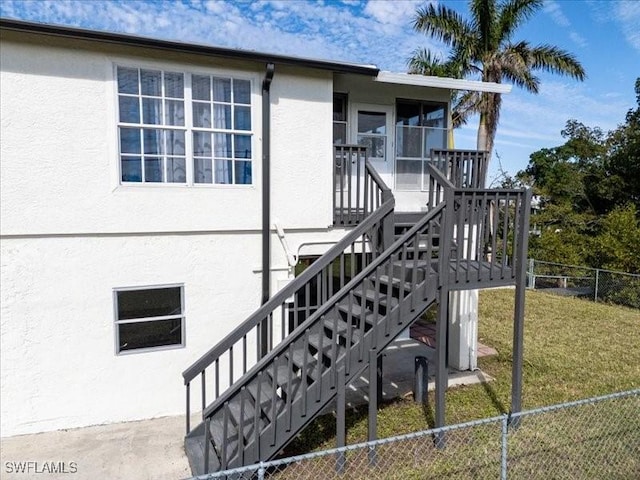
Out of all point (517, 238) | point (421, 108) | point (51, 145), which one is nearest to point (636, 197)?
point (421, 108)

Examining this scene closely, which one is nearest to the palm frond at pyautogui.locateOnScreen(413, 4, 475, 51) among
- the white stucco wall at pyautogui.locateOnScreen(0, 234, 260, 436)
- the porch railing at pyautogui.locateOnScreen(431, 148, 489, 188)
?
the porch railing at pyautogui.locateOnScreen(431, 148, 489, 188)

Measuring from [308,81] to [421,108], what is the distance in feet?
8.24

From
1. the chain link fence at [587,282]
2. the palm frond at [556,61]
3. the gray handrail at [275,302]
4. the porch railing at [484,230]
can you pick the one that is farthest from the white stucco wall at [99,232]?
the palm frond at [556,61]

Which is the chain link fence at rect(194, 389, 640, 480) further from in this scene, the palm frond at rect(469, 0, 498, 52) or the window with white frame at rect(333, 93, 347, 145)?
the palm frond at rect(469, 0, 498, 52)

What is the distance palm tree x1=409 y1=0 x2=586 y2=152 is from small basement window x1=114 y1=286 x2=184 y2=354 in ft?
44.3

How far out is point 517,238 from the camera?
4887 mm

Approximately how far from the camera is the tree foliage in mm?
14273

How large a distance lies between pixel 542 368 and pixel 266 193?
5.76m

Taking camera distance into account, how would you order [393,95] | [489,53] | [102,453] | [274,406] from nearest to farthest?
[274,406], [102,453], [393,95], [489,53]

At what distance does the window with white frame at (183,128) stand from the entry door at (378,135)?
2.24 m

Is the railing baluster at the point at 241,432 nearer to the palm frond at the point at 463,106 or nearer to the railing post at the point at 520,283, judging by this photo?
the railing post at the point at 520,283

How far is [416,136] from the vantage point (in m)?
7.23

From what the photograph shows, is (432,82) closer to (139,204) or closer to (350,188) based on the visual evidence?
(350,188)

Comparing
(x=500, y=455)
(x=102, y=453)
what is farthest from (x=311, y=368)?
(x=102, y=453)
